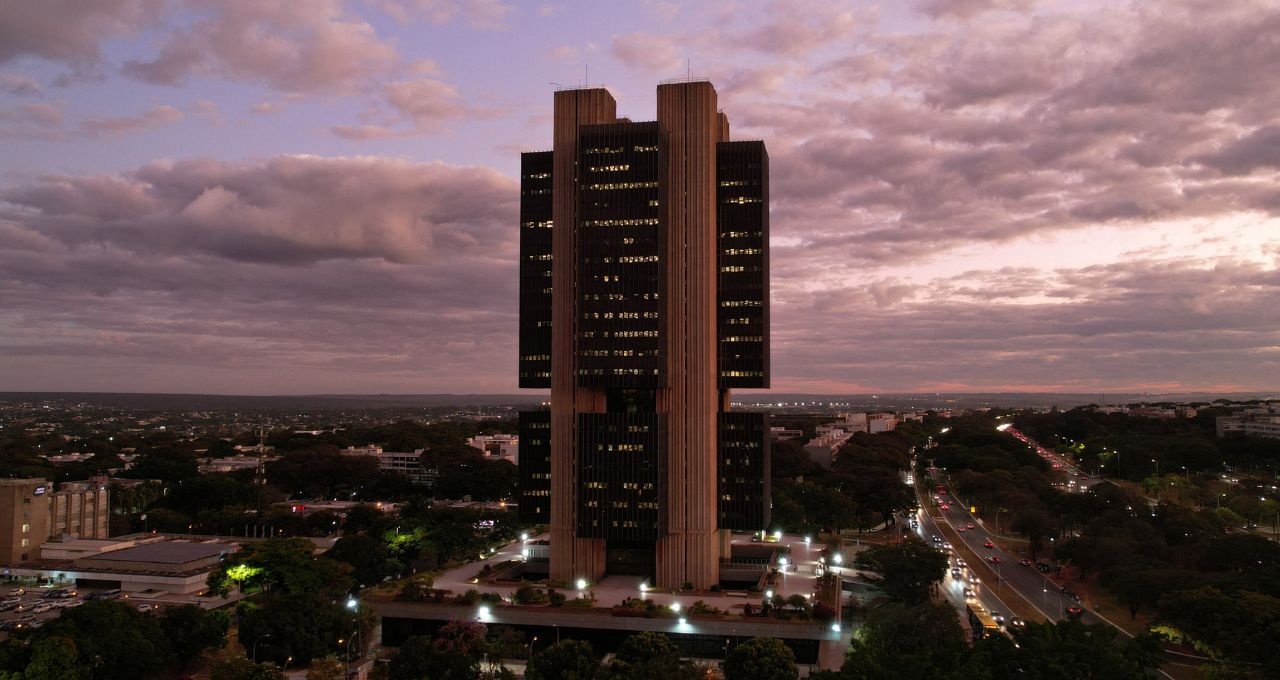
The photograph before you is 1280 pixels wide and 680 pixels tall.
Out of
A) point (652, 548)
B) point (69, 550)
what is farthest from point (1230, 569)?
point (69, 550)

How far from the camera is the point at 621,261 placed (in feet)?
359

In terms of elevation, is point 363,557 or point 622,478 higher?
point 622,478

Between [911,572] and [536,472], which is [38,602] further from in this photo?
[911,572]

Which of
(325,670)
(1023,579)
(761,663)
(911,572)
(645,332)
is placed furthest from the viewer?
(1023,579)

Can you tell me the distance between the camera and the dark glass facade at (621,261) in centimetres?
10869

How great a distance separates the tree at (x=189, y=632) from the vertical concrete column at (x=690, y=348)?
50603 millimetres

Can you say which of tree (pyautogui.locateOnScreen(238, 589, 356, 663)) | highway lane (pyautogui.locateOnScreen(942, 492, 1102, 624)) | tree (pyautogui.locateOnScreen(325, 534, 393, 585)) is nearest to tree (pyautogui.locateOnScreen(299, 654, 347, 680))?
tree (pyautogui.locateOnScreen(238, 589, 356, 663))

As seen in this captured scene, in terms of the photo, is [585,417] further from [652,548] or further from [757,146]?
[757,146]

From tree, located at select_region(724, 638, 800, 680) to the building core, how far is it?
31463 millimetres

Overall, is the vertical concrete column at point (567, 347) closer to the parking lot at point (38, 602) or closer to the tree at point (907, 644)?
the tree at point (907, 644)

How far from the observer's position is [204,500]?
17438 centimetres

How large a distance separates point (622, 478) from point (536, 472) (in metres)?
15.0

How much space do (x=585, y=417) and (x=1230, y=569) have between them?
80142 mm

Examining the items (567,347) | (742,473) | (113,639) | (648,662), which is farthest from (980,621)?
(113,639)
